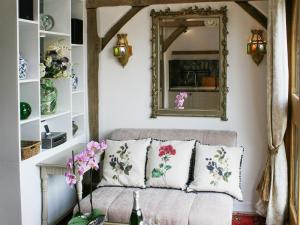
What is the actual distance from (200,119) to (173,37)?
84 cm

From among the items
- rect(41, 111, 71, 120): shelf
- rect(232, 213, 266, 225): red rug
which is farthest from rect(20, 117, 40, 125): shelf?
rect(232, 213, 266, 225): red rug

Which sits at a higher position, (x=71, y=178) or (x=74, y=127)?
(x=74, y=127)

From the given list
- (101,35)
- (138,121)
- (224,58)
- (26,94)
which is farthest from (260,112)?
(26,94)

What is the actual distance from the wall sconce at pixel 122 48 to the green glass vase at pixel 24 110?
117 centimetres

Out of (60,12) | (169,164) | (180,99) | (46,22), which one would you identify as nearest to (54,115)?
(46,22)

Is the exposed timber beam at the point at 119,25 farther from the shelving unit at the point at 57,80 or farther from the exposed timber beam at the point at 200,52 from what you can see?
the exposed timber beam at the point at 200,52

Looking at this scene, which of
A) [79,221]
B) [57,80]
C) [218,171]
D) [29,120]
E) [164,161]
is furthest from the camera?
[57,80]

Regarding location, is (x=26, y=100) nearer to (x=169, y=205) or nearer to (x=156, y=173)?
(x=156, y=173)

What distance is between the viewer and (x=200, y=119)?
4.28 metres

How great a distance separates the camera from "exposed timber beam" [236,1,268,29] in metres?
4.04

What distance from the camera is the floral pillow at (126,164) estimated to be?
12.5ft

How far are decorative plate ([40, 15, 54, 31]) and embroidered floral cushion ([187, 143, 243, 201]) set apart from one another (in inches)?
70.4

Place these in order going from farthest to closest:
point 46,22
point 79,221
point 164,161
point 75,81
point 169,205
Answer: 1. point 75,81
2. point 46,22
3. point 164,161
4. point 169,205
5. point 79,221


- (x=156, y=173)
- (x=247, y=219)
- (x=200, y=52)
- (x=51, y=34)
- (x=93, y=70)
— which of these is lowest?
(x=247, y=219)
